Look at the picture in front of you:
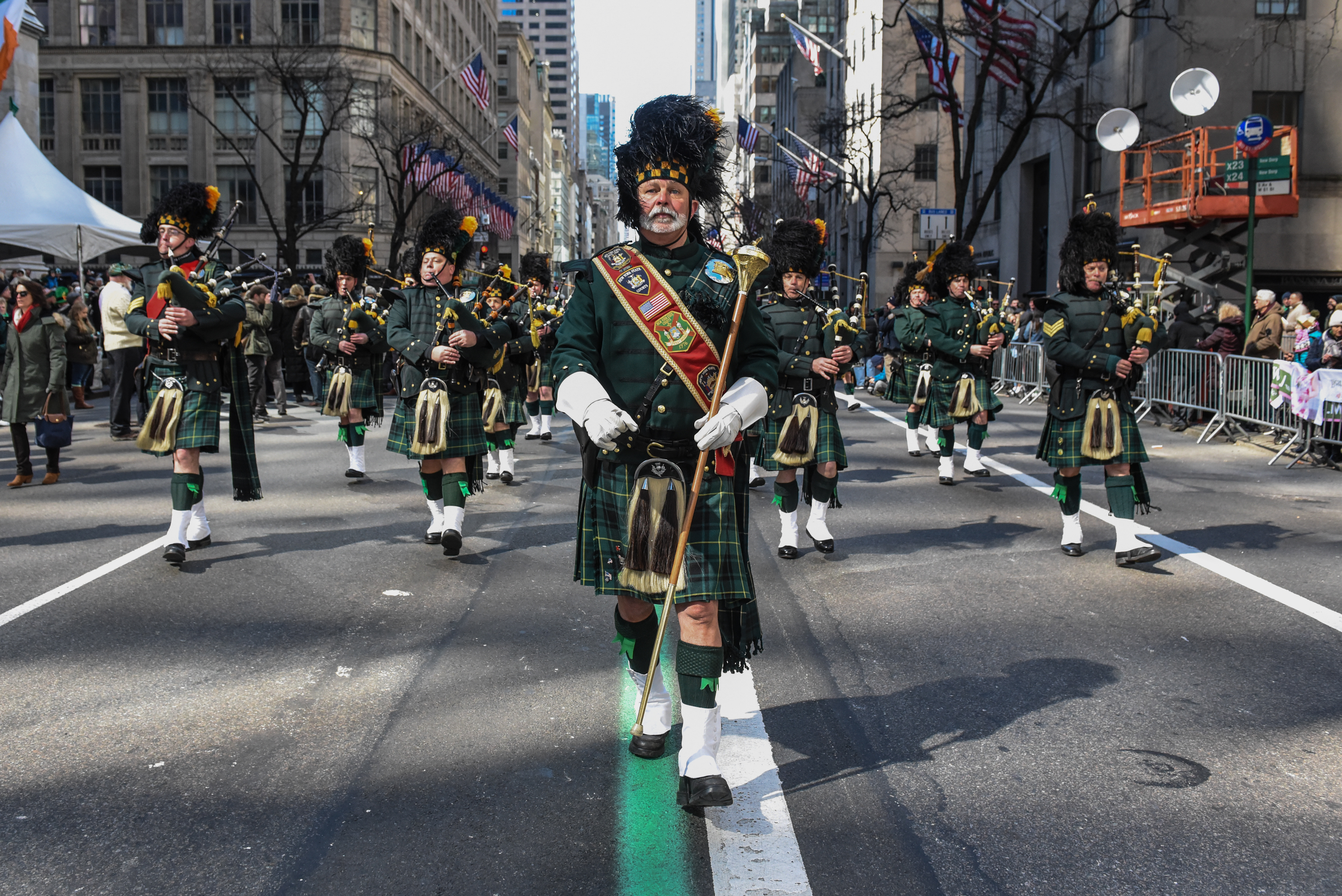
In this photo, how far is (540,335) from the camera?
14.7m

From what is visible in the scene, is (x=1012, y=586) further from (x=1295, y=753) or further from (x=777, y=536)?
(x=1295, y=753)

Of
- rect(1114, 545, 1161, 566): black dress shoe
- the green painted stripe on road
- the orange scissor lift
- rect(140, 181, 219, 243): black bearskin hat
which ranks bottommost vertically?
the green painted stripe on road

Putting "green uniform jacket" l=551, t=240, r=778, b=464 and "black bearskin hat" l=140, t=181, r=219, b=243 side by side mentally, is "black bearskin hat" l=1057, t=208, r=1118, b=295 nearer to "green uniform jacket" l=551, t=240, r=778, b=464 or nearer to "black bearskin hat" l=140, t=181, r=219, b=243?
"green uniform jacket" l=551, t=240, r=778, b=464

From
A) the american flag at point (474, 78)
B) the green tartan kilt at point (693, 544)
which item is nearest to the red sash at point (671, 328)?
the green tartan kilt at point (693, 544)

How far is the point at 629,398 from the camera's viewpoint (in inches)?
163

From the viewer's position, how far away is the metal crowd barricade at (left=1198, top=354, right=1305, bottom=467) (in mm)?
14359

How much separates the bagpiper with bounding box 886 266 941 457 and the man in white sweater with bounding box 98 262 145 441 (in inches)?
360

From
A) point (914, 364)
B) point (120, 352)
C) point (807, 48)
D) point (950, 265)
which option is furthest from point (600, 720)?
point (807, 48)

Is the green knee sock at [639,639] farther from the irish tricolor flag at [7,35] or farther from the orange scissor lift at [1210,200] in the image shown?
the orange scissor lift at [1210,200]

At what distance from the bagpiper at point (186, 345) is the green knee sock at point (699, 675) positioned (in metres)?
4.73

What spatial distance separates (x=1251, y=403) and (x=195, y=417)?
12.6 metres

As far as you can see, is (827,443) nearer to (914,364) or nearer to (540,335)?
(914,364)

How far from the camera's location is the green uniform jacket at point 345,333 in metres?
11.8

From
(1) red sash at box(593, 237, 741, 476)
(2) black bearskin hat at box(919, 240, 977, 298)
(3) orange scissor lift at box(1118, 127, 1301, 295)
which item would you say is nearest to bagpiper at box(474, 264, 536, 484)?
(2) black bearskin hat at box(919, 240, 977, 298)
